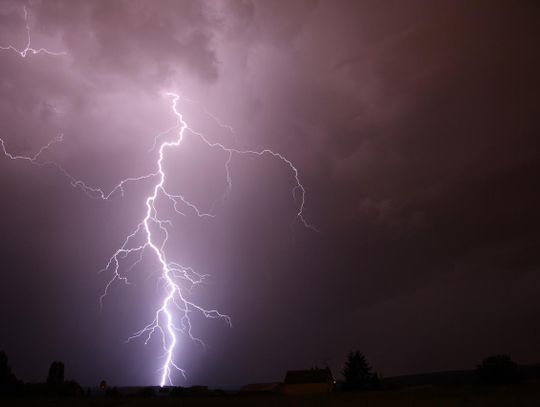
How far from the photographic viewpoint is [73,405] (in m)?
15.5

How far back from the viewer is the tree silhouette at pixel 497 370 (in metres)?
27.9

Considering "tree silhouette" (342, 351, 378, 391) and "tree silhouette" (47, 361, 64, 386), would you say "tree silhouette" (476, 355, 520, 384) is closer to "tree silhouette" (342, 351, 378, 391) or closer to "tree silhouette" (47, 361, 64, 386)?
"tree silhouette" (342, 351, 378, 391)

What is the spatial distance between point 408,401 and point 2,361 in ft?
127

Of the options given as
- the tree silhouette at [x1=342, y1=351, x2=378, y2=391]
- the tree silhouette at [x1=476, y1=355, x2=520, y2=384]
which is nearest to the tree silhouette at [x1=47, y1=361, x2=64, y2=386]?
the tree silhouette at [x1=342, y1=351, x2=378, y2=391]

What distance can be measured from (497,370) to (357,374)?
48.7ft

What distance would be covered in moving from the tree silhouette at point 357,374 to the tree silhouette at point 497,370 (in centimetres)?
1159

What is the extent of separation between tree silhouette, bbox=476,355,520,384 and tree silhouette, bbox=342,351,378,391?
11.6 metres

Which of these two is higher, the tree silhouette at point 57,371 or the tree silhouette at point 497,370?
the tree silhouette at point 57,371

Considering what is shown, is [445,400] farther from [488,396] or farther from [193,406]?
[193,406]

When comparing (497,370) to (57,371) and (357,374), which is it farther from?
(57,371)

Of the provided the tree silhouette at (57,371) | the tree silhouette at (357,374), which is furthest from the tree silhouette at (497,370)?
the tree silhouette at (57,371)

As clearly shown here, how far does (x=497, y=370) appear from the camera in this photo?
94.3 feet

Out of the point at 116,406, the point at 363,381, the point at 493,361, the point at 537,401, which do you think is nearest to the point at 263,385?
the point at 363,381

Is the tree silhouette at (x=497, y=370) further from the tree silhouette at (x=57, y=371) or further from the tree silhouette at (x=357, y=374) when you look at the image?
the tree silhouette at (x=57, y=371)
